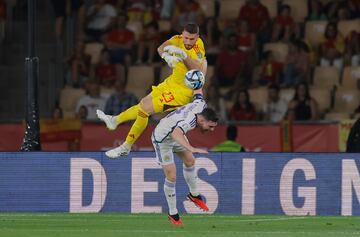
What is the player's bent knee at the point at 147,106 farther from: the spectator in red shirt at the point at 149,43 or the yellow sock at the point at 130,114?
the spectator in red shirt at the point at 149,43

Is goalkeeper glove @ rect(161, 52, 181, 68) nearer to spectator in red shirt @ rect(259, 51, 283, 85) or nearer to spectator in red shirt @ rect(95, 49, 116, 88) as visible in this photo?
spectator in red shirt @ rect(259, 51, 283, 85)

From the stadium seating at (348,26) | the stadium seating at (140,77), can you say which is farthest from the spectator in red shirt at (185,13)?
the stadium seating at (348,26)

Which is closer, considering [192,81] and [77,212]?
[192,81]

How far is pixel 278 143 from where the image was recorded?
24531 mm

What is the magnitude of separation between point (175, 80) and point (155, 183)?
2401 millimetres

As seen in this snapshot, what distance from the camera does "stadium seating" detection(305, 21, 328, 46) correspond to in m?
27.2

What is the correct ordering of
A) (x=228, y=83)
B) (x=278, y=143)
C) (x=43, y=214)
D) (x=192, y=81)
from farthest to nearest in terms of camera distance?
(x=228, y=83) < (x=278, y=143) < (x=43, y=214) < (x=192, y=81)

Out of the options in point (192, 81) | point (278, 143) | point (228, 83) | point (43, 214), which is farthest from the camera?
point (228, 83)

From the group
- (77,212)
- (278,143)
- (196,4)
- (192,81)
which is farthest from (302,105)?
(192,81)

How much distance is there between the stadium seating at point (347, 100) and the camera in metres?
25.9

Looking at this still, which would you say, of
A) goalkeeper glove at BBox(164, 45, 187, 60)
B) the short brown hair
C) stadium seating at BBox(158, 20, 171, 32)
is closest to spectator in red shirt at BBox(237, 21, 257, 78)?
stadium seating at BBox(158, 20, 171, 32)

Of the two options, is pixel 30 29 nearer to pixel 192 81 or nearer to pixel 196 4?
pixel 192 81

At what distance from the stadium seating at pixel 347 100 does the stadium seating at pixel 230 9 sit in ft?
10.3

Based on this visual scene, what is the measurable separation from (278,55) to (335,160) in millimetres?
7022
